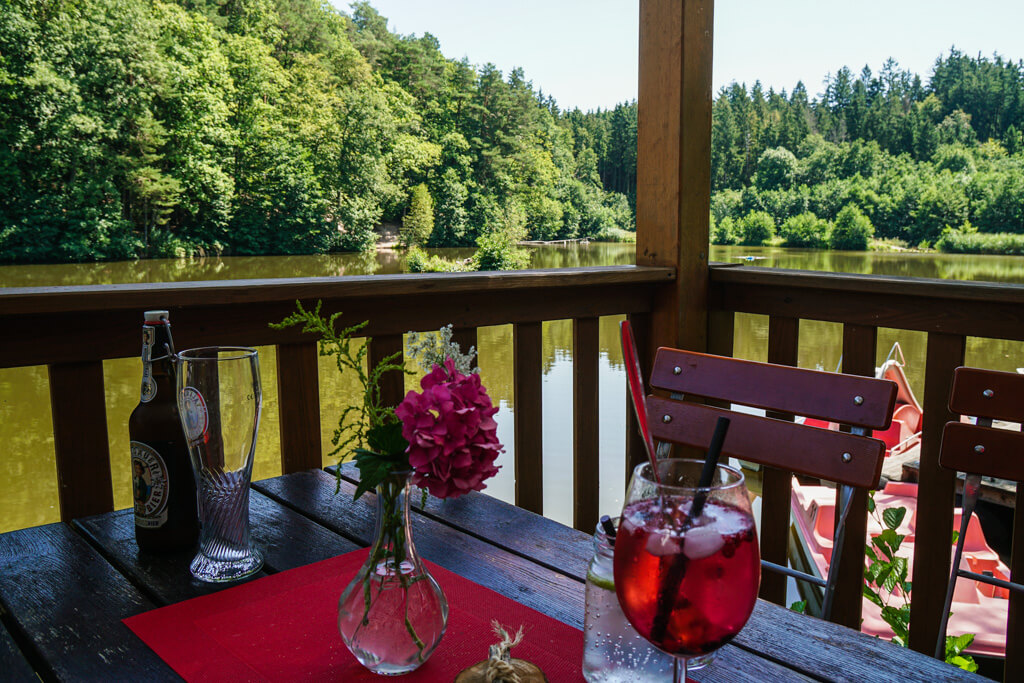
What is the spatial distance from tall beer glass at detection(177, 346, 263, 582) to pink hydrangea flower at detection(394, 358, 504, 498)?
264 mm

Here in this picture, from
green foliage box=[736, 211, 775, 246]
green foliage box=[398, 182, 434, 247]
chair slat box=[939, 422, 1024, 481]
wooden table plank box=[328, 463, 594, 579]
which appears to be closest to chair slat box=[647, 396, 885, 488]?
chair slat box=[939, 422, 1024, 481]

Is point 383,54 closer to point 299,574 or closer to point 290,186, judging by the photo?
point 290,186

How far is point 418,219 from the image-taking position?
48.5 ft

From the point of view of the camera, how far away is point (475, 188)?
39.6 ft

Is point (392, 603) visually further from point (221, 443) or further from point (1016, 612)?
point (1016, 612)

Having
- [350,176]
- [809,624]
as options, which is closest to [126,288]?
[809,624]

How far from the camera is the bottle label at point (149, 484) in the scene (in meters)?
0.81

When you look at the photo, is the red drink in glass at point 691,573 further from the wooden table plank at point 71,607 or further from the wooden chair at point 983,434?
the wooden chair at point 983,434

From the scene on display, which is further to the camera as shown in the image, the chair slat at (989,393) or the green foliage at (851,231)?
the green foliage at (851,231)

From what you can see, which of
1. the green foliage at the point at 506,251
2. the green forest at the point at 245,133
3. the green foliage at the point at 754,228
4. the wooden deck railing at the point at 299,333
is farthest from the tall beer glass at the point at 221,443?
the green forest at the point at 245,133

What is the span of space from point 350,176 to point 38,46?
7.93 m

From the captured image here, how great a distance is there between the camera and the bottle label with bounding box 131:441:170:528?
2.64 feet

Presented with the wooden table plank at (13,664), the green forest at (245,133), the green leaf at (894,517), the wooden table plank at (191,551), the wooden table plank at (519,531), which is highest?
the green forest at (245,133)

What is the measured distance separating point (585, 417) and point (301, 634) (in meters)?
1.31
